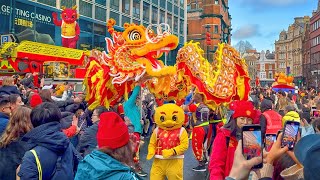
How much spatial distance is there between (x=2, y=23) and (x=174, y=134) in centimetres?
2057

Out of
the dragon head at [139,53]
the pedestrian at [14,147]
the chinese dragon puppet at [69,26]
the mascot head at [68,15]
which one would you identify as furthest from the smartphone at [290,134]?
the mascot head at [68,15]

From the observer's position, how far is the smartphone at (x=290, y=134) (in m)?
2.33

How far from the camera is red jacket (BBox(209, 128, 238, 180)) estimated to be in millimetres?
3885

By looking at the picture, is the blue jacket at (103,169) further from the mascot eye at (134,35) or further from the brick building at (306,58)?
the brick building at (306,58)

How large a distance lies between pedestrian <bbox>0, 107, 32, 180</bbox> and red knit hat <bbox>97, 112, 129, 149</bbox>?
1.51m

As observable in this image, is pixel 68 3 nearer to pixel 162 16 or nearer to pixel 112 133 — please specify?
pixel 162 16

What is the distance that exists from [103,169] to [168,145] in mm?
3488

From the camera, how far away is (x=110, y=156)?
265 centimetres

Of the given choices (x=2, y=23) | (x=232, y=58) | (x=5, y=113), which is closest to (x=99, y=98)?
(x=232, y=58)

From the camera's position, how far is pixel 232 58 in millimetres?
10469

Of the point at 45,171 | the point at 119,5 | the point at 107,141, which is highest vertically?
the point at 119,5

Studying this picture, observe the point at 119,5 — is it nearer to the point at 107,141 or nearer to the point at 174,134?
the point at 174,134

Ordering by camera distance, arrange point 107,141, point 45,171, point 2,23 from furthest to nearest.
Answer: point 2,23 → point 45,171 → point 107,141

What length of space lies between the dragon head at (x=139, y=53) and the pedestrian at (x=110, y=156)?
6144mm
